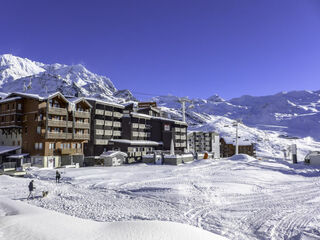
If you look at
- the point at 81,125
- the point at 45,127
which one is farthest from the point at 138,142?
the point at 45,127

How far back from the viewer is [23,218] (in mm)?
14539

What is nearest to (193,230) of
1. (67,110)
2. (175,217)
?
(175,217)

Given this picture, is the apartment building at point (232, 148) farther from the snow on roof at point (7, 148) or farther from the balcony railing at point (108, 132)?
the snow on roof at point (7, 148)

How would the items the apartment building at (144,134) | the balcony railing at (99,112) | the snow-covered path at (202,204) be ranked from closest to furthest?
the snow-covered path at (202,204), the balcony railing at (99,112), the apartment building at (144,134)

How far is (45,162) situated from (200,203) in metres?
33.5

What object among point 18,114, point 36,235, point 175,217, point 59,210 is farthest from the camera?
point 18,114

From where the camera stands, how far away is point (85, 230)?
506 inches

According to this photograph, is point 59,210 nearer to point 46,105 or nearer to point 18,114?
point 46,105

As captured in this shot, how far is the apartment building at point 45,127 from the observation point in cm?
4519

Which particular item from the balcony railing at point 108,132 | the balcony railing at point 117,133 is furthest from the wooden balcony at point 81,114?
the balcony railing at point 117,133

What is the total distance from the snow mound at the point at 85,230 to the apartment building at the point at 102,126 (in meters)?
42.5

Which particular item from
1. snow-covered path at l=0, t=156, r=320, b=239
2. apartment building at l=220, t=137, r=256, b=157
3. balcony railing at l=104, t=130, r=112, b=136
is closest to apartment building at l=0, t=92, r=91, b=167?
balcony railing at l=104, t=130, r=112, b=136

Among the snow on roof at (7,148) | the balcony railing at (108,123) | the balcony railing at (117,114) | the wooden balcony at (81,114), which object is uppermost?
the balcony railing at (117,114)

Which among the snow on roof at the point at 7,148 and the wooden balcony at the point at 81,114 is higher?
the wooden balcony at the point at 81,114
